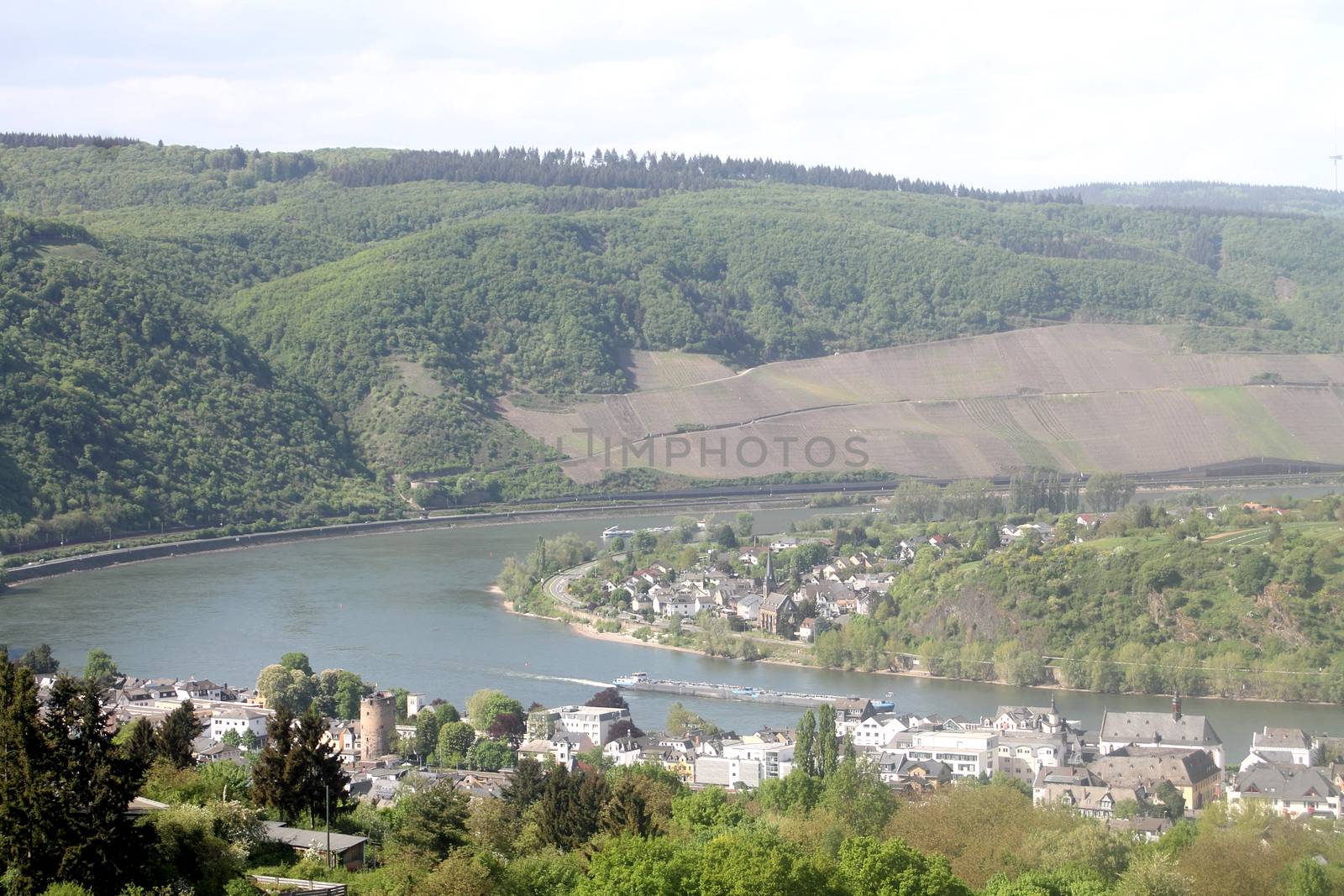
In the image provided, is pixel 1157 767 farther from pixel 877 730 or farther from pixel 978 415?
pixel 978 415

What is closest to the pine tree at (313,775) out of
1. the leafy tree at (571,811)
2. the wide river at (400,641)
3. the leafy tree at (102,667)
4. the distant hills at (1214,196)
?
the leafy tree at (571,811)

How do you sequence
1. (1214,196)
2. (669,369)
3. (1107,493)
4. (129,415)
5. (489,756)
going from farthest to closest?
(1214,196)
(669,369)
(129,415)
(1107,493)
(489,756)

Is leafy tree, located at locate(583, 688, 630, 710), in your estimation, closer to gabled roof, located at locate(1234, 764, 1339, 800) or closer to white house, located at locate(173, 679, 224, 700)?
white house, located at locate(173, 679, 224, 700)

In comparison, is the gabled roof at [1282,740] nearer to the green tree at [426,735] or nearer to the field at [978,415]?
the green tree at [426,735]

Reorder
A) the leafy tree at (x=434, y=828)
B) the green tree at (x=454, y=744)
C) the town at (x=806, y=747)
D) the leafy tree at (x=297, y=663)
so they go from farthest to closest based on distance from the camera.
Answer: the leafy tree at (x=297, y=663) < the green tree at (x=454, y=744) < the town at (x=806, y=747) < the leafy tree at (x=434, y=828)

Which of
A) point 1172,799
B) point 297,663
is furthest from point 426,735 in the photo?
point 1172,799

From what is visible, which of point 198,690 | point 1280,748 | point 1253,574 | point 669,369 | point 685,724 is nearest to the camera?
point 1280,748
